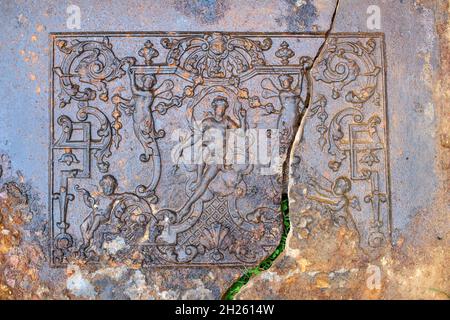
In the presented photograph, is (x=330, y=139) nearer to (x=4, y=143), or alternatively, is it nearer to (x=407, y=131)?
(x=407, y=131)

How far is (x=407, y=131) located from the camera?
10.7 ft

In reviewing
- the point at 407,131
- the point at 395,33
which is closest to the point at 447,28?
the point at 395,33

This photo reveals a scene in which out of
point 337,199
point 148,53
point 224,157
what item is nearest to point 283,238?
point 337,199

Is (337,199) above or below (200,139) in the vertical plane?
below

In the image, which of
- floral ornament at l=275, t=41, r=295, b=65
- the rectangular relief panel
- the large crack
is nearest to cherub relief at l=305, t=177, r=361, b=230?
the rectangular relief panel

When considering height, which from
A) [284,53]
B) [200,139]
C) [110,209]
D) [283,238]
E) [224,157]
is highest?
[284,53]

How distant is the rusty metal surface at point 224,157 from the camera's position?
3.21 metres

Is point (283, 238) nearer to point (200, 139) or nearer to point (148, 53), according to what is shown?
point (200, 139)

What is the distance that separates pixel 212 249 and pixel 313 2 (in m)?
1.58

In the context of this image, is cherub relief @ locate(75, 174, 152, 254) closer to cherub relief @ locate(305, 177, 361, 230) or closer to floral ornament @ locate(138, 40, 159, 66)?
floral ornament @ locate(138, 40, 159, 66)

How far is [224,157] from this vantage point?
10.7 feet

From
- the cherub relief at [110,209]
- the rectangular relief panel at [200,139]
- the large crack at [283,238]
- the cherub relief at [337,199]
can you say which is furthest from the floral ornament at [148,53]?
the cherub relief at [337,199]

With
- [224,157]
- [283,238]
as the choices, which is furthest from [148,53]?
[283,238]
